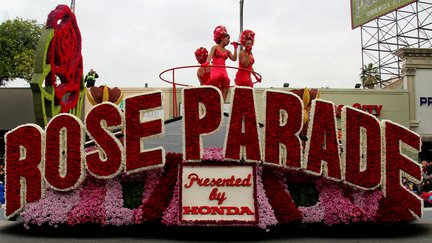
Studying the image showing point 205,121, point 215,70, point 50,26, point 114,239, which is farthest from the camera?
point 215,70

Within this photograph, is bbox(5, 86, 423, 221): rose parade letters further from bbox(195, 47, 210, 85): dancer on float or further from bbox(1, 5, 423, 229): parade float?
bbox(195, 47, 210, 85): dancer on float

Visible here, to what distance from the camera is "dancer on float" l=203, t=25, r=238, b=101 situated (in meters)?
11.3

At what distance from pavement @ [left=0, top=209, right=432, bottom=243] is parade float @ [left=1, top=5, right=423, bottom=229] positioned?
27 centimetres

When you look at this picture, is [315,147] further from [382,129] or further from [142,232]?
[142,232]

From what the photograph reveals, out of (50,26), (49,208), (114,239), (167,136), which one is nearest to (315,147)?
(167,136)

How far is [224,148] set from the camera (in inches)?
348

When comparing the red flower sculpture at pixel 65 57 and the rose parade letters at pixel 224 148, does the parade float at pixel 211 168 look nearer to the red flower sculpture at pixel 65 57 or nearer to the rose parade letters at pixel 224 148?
the rose parade letters at pixel 224 148

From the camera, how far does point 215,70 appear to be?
37.3 ft

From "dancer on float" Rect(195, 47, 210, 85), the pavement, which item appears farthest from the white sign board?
"dancer on float" Rect(195, 47, 210, 85)

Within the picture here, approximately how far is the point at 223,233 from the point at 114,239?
80.0 inches

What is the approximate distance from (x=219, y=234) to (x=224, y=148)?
1.64 meters

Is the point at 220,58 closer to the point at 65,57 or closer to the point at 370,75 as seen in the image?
the point at 65,57

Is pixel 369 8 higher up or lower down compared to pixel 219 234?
higher up

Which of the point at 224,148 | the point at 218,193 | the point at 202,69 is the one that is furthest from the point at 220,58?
the point at 218,193
